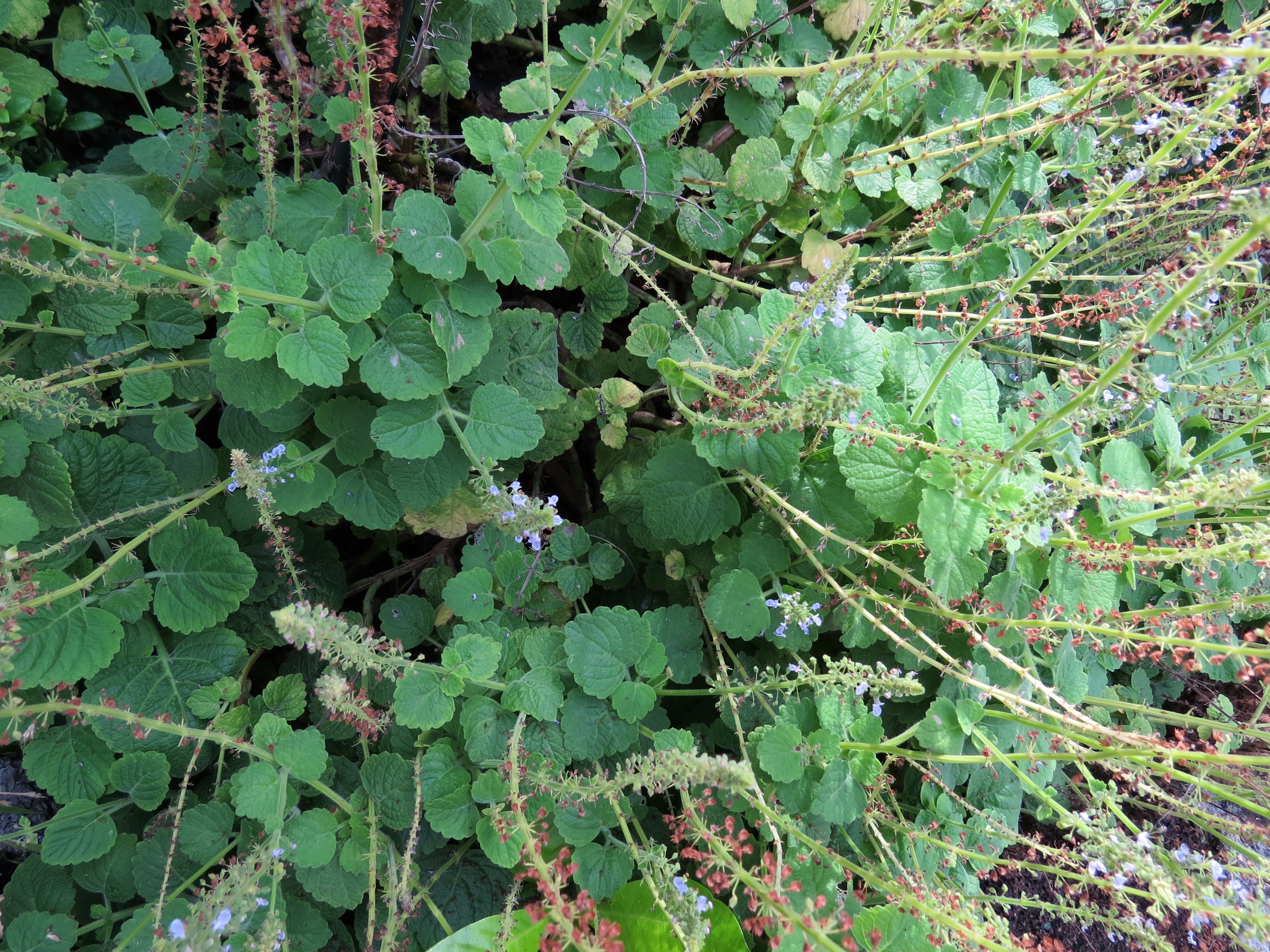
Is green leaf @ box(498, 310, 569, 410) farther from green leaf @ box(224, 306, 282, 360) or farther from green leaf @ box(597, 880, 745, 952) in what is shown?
green leaf @ box(597, 880, 745, 952)

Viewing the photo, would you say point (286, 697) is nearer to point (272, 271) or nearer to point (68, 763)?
point (68, 763)

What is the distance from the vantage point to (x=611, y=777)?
2143 mm

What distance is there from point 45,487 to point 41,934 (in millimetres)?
1134

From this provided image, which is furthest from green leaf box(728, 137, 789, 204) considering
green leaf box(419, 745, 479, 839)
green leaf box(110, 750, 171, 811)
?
green leaf box(110, 750, 171, 811)

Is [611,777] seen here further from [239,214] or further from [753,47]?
[753,47]

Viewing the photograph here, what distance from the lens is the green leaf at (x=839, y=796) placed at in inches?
75.4

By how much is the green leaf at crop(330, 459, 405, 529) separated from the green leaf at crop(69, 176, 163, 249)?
0.85 m

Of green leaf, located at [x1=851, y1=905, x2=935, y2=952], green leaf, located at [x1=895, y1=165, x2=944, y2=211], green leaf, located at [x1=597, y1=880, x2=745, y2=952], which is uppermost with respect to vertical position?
green leaf, located at [x1=895, y1=165, x2=944, y2=211]

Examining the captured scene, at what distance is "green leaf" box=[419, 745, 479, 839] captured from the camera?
193 cm

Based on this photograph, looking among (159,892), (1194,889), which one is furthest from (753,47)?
(159,892)

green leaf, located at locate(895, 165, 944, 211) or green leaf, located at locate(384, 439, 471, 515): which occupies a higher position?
green leaf, located at locate(895, 165, 944, 211)

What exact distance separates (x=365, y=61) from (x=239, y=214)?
0.99 meters

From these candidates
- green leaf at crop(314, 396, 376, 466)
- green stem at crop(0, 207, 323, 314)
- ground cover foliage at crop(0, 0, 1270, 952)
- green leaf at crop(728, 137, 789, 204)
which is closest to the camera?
green stem at crop(0, 207, 323, 314)

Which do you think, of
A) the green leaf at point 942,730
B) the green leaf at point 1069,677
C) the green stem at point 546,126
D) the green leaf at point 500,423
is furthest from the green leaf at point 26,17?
the green leaf at point 1069,677
